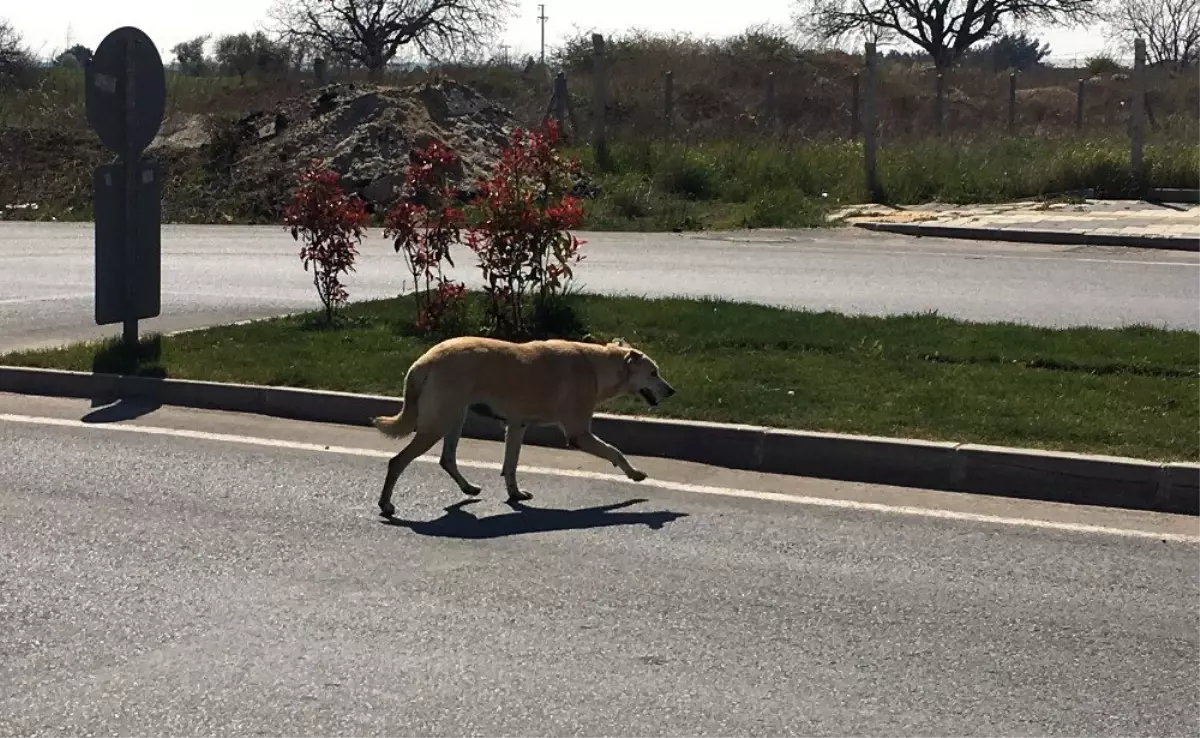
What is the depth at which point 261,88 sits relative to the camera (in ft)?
132

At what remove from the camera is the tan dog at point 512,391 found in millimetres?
7660

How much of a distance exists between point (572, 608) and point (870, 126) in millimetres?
19868

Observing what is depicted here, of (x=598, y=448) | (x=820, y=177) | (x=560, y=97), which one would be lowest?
(x=598, y=448)

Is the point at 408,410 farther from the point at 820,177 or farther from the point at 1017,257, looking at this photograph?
the point at 820,177

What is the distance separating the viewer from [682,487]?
27.3 ft

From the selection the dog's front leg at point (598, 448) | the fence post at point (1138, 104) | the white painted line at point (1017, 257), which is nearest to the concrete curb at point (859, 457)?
the dog's front leg at point (598, 448)

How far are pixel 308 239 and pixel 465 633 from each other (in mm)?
8382

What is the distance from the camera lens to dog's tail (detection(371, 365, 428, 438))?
25.1 ft

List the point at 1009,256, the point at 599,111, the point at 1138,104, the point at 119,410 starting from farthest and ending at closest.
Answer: the point at 599,111, the point at 1138,104, the point at 1009,256, the point at 119,410

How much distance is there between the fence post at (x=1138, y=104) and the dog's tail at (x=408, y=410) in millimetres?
18407

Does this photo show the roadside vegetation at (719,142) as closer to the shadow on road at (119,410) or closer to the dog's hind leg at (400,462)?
the shadow on road at (119,410)

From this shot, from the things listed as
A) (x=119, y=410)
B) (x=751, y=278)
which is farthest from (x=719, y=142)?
(x=119, y=410)

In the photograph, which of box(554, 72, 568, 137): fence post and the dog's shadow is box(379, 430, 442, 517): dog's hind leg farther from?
box(554, 72, 568, 137): fence post

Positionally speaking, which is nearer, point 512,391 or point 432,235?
point 512,391
